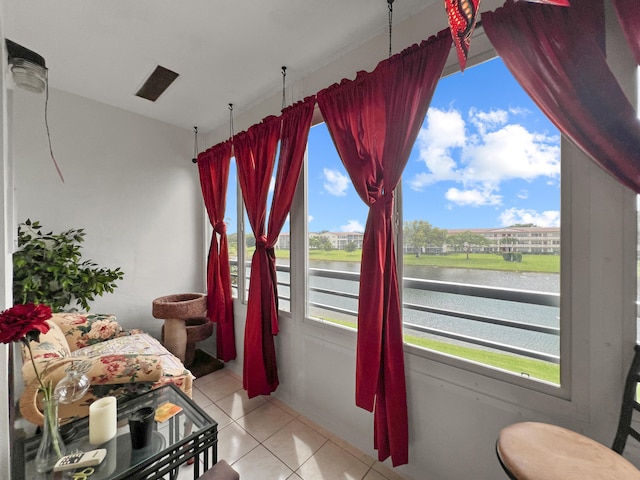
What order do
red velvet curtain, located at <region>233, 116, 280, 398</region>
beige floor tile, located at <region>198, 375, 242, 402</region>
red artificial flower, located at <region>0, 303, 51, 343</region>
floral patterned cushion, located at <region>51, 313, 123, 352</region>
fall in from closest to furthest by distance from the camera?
red artificial flower, located at <region>0, 303, 51, 343</region>, floral patterned cushion, located at <region>51, 313, 123, 352</region>, red velvet curtain, located at <region>233, 116, 280, 398</region>, beige floor tile, located at <region>198, 375, 242, 402</region>

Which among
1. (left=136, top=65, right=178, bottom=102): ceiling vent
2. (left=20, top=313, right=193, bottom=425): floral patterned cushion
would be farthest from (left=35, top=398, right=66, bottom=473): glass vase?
(left=136, top=65, right=178, bottom=102): ceiling vent

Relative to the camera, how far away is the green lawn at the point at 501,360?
3.85 ft

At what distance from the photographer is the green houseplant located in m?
1.90

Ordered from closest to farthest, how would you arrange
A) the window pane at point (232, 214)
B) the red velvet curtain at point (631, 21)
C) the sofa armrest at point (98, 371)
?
the red velvet curtain at point (631, 21) → the sofa armrest at point (98, 371) → the window pane at point (232, 214)

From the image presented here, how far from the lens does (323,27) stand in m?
1.60

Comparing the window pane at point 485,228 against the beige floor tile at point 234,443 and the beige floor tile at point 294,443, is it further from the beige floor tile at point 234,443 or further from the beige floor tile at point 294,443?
the beige floor tile at point 234,443

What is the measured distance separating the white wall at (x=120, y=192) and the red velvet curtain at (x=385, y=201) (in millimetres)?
2519

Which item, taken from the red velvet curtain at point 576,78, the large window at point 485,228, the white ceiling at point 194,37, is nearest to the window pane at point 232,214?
the white ceiling at point 194,37

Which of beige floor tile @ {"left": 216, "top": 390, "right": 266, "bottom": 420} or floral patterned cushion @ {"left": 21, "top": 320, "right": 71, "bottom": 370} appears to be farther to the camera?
beige floor tile @ {"left": 216, "top": 390, "right": 266, "bottom": 420}

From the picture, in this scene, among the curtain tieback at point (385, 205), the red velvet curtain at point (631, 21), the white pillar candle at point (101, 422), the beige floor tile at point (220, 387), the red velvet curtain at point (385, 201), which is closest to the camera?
the red velvet curtain at point (631, 21)

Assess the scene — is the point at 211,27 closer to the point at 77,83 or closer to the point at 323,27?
the point at 323,27

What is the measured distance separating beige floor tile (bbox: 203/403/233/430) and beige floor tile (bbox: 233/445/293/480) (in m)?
0.37

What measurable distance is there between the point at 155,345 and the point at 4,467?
137 cm

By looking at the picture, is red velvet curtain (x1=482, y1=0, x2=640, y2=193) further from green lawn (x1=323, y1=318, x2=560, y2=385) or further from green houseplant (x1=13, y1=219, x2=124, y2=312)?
green houseplant (x1=13, y1=219, x2=124, y2=312)
